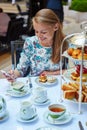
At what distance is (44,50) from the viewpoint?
2.00 m

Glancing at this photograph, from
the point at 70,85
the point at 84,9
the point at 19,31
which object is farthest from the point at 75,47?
the point at 84,9

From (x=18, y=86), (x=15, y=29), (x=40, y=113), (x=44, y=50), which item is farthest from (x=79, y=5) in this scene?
(x=40, y=113)

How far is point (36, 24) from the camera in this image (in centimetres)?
186

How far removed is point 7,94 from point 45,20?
0.57 metres

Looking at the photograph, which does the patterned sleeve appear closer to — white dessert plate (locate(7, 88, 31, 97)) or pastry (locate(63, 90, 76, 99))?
white dessert plate (locate(7, 88, 31, 97))

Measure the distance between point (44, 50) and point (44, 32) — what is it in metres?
0.18

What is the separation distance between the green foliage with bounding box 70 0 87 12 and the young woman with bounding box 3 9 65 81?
3256 mm

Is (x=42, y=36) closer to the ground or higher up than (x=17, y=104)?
higher up

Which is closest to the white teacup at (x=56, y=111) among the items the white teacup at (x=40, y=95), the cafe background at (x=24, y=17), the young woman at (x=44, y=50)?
the white teacup at (x=40, y=95)

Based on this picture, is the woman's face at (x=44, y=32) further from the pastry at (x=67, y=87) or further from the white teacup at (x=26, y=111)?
the white teacup at (x=26, y=111)

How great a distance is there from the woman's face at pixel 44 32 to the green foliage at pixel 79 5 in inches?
130

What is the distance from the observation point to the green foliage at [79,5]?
16.6 feet

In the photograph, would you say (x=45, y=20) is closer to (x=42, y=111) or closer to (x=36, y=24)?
(x=36, y=24)

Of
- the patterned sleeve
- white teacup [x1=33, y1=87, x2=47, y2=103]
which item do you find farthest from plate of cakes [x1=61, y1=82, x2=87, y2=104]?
the patterned sleeve
